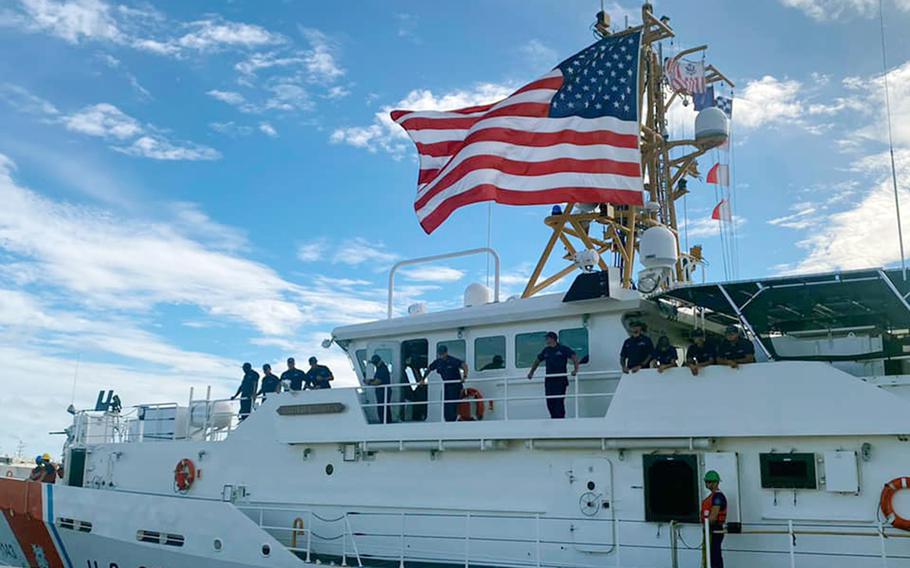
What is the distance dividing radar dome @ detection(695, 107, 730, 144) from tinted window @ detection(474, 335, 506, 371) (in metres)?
6.21

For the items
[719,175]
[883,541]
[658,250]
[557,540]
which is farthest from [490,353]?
[719,175]

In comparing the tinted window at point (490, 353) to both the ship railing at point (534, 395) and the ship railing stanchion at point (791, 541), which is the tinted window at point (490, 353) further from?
the ship railing stanchion at point (791, 541)

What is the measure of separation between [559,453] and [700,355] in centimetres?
219

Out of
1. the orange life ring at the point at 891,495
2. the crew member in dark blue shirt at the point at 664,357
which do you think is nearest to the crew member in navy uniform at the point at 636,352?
the crew member in dark blue shirt at the point at 664,357

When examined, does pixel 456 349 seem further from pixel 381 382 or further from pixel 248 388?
pixel 248 388

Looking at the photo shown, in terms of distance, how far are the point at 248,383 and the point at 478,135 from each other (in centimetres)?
595

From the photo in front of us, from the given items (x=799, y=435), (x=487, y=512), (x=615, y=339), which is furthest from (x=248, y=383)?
(x=799, y=435)

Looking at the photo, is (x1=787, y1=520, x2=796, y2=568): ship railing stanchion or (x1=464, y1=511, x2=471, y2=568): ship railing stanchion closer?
(x1=787, y1=520, x2=796, y2=568): ship railing stanchion

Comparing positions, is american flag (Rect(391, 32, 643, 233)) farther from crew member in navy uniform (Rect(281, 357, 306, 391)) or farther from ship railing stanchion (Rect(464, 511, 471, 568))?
ship railing stanchion (Rect(464, 511, 471, 568))

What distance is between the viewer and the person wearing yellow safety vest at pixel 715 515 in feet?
29.7

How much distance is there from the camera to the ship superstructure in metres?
9.19

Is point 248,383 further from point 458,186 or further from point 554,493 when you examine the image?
point 554,493

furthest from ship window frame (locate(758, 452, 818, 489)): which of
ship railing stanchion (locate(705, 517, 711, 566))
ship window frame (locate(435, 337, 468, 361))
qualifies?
ship window frame (locate(435, 337, 468, 361))

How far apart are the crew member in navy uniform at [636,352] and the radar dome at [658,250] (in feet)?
4.84
